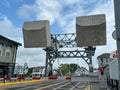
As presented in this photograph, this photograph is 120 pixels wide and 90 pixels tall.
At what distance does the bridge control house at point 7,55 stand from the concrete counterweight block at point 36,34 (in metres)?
5.96

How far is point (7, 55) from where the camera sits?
53.1 meters

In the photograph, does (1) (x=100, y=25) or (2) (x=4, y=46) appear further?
(2) (x=4, y=46)

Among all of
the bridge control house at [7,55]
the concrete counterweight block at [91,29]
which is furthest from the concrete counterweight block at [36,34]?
the concrete counterweight block at [91,29]

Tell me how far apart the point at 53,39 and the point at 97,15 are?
22103 mm

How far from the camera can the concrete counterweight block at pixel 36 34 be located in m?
46.7

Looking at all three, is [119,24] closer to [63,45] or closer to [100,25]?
[100,25]

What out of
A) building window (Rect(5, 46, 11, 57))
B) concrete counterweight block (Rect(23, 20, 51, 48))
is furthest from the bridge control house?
concrete counterweight block (Rect(23, 20, 51, 48))

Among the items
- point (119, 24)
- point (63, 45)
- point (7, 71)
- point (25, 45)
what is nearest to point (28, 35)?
point (25, 45)

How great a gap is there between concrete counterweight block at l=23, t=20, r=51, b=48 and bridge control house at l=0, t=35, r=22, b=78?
5.96m

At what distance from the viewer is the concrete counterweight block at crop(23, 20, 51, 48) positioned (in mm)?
46656

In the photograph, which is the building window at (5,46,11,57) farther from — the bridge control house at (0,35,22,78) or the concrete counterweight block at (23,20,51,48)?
→ the concrete counterweight block at (23,20,51,48)

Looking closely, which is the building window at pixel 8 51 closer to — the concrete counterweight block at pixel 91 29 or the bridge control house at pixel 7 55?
the bridge control house at pixel 7 55

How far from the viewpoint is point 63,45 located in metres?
67.1

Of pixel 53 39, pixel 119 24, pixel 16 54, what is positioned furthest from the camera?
pixel 53 39
